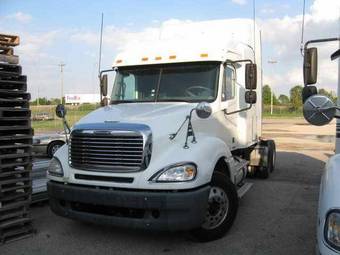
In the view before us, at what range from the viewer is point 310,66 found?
15.6 ft

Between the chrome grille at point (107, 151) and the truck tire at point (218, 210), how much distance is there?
3.61 feet

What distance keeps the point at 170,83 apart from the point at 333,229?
450 centimetres

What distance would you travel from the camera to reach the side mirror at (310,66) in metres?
4.73

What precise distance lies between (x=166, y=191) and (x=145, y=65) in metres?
2.82

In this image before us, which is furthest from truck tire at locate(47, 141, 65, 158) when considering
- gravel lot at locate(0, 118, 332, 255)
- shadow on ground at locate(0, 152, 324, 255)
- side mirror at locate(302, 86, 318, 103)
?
side mirror at locate(302, 86, 318, 103)

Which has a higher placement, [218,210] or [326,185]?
[326,185]

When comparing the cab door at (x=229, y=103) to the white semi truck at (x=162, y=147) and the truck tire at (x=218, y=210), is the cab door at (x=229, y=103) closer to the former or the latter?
the white semi truck at (x=162, y=147)

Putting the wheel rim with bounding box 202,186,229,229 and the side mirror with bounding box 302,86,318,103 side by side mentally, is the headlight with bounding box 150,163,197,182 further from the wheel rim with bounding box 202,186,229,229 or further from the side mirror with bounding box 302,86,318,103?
the side mirror with bounding box 302,86,318,103

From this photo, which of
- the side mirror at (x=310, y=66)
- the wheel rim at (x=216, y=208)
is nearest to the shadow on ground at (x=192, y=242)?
the wheel rim at (x=216, y=208)

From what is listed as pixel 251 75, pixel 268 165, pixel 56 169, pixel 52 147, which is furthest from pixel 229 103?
pixel 52 147

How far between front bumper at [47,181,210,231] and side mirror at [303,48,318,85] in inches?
70.2

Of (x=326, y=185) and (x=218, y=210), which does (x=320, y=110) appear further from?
(x=218, y=210)

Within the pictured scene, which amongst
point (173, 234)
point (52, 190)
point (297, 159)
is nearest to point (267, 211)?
point (173, 234)

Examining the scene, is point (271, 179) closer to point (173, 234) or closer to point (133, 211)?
point (173, 234)
